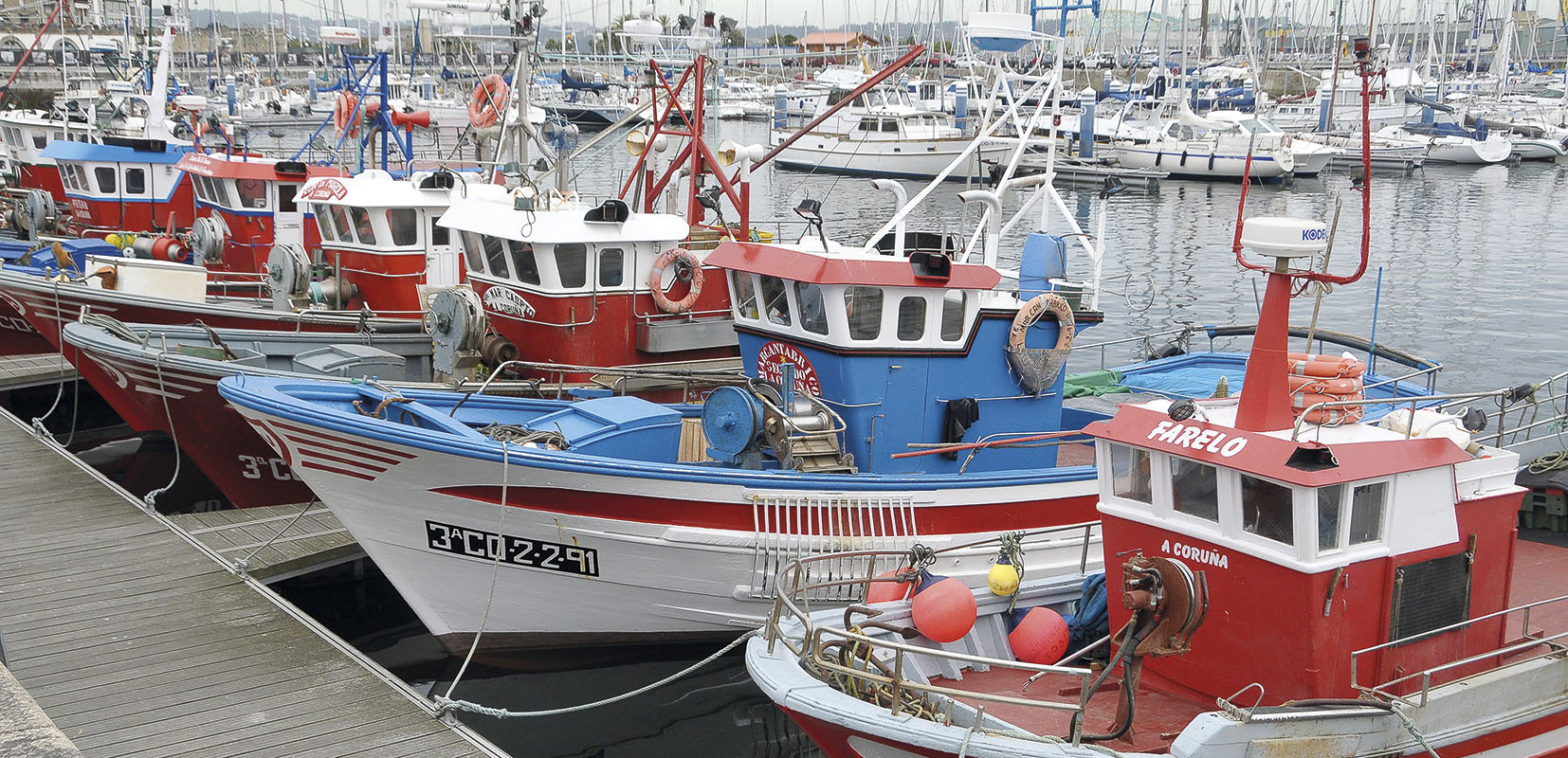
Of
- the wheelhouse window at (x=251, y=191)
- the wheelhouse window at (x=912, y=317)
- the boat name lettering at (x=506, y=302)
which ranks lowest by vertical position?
the boat name lettering at (x=506, y=302)

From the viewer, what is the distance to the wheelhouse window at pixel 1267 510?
23.1ft

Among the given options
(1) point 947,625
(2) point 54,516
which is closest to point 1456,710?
(1) point 947,625

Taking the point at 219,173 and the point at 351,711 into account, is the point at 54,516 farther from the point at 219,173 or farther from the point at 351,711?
the point at 219,173

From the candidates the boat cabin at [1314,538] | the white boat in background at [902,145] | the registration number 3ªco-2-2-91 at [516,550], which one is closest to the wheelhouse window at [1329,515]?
the boat cabin at [1314,538]

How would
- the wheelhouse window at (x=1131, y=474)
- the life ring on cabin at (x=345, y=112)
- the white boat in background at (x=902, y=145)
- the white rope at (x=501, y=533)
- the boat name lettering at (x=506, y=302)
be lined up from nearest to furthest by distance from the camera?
1. the wheelhouse window at (x=1131, y=474)
2. the white rope at (x=501, y=533)
3. the boat name lettering at (x=506, y=302)
4. the life ring on cabin at (x=345, y=112)
5. the white boat in background at (x=902, y=145)

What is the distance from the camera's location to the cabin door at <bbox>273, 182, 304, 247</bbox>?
18.5m

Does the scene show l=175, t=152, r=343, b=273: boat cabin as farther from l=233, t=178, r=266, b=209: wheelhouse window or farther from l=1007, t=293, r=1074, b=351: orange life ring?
l=1007, t=293, r=1074, b=351: orange life ring

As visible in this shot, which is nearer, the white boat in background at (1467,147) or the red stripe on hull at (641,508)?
the red stripe on hull at (641,508)

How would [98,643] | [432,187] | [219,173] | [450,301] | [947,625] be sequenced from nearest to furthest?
[947,625] < [98,643] < [450,301] < [432,187] < [219,173]

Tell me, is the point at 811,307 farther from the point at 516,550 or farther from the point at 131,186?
the point at 131,186

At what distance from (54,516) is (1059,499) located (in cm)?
914

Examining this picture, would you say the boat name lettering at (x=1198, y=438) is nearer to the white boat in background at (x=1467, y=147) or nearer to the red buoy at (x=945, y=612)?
the red buoy at (x=945, y=612)

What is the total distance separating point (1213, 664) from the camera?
300 inches

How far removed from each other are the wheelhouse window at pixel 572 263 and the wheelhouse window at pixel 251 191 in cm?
771
